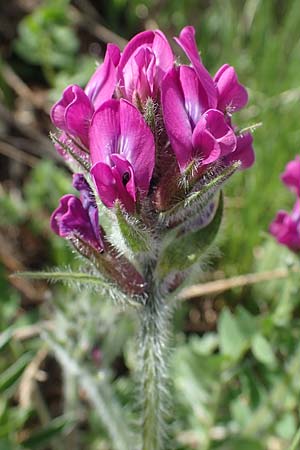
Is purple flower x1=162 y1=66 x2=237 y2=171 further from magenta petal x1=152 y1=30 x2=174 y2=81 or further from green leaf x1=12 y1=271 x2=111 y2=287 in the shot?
green leaf x1=12 y1=271 x2=111 y2=287

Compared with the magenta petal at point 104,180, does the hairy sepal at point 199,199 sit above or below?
below

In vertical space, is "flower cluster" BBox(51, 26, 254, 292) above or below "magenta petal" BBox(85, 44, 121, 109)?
below

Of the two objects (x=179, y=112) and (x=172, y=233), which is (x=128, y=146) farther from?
(x=172, y=233)

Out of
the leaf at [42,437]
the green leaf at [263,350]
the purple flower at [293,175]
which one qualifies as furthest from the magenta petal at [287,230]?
the leaf at [42,437]

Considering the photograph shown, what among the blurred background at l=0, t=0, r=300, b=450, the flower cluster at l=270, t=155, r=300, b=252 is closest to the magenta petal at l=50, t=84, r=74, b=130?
the blurred background at l=0, t=0, r=300, b=450

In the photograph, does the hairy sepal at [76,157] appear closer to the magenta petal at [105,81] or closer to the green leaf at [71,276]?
the magenta petal at [105,81]

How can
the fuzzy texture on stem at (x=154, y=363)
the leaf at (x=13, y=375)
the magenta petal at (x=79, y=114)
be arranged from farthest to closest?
the leaf at (x=13, y=375), the fuzzy texture on stem at (x=154, y=363), the magenta petal at (x=79, y=114)
